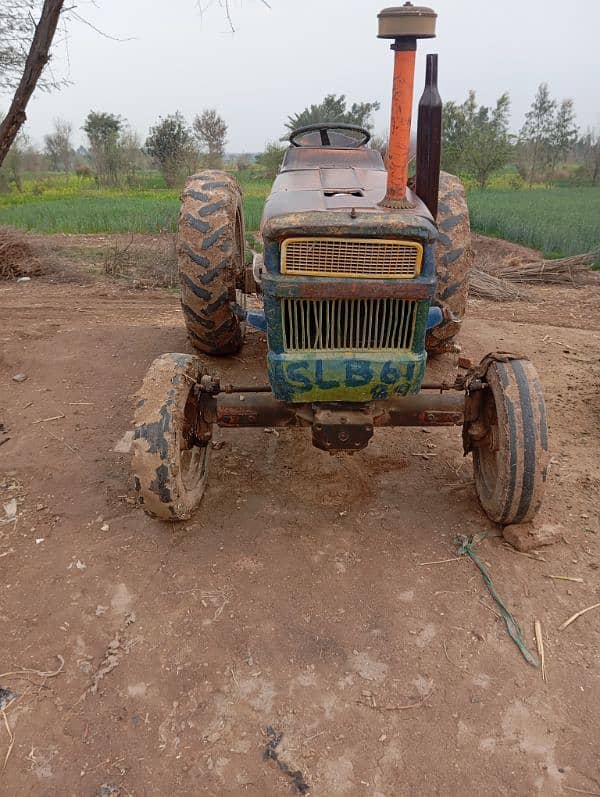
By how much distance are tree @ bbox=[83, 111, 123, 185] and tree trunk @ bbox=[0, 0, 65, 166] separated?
87.0ft

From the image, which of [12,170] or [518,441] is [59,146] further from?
[518,441]

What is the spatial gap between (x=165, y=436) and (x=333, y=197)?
1493 mm

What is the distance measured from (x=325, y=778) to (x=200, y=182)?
4119mm

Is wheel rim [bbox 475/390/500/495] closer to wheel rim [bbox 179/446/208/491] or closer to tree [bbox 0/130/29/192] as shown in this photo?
wheel rim [bbox 179/446/208/491]

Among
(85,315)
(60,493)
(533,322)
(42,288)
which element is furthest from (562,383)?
(42,288)

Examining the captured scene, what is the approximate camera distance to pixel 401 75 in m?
2.71

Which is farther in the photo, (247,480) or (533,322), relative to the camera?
(533,322)

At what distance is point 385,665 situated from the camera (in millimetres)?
2527

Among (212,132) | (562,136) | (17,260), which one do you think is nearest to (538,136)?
(562,136)

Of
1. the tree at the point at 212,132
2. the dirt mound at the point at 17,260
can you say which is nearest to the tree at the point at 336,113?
the tree at the point at 212,132

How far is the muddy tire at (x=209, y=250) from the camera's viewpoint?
455cm

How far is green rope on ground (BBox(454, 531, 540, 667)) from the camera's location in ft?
8.49

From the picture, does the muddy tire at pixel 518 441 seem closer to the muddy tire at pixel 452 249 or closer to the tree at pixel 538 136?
the muddy tire at pixel 452 249

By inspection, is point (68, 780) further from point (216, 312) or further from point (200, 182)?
point (200, 182)
